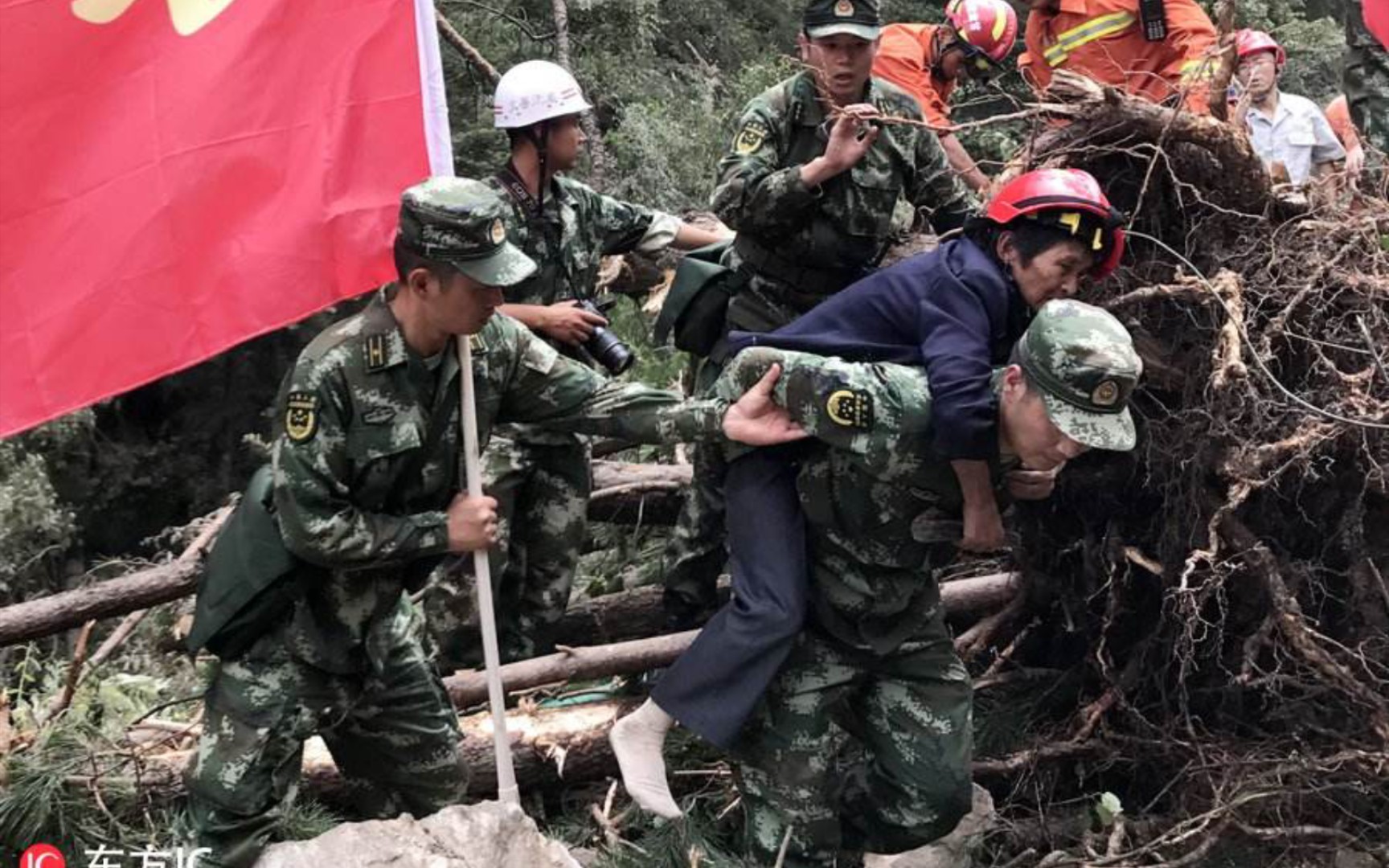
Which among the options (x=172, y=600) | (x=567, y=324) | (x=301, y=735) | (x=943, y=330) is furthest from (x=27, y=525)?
(x=943, y=330)

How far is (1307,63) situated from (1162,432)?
6.91m

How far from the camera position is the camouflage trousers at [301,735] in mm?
3959

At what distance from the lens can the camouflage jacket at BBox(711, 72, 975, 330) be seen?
202 inches

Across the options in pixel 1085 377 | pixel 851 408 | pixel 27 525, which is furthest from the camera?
pixel 27 525

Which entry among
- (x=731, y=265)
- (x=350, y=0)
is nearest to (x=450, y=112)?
(x=731, y=265)

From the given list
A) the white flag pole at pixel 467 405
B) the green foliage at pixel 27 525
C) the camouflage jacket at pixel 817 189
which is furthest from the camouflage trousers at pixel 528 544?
the green foliage at pixel 27 525

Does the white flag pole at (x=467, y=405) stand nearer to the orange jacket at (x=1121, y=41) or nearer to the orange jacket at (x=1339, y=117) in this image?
the orange jacket at (x=1121, y=41)

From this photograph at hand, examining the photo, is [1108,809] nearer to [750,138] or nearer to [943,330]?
[943,330]

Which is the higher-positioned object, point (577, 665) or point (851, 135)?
point (851, 135)

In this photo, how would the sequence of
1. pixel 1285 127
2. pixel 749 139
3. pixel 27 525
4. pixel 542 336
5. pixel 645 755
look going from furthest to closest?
pixel 27 525
pixel 1285 127
pixel 542 336
pixel 749 139
pixel 645 755

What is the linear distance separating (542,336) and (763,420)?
143cm

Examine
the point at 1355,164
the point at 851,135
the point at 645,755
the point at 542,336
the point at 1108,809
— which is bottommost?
the point at 1108,809

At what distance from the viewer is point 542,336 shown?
529 centimetres

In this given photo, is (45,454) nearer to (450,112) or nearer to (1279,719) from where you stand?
(450,112)
